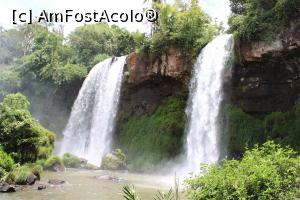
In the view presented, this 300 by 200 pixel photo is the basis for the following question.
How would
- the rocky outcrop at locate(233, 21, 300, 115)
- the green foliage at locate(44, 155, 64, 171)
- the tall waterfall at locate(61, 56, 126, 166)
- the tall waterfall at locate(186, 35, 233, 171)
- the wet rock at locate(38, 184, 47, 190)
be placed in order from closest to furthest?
the wet rock at locate(38, 184, 47, 190), the rocky outcrop at locate(233, 21, 300, 115), the green foliage at locate(44, 155, 64, 171), the tall waterfall at locate(186, 35, 233, 171), the tall waterfall at locate(61, 56, 126, 166)

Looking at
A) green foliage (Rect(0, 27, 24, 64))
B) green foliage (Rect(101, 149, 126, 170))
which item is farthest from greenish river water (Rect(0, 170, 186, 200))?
green foliage (Rect(0, 27, 24, 64))

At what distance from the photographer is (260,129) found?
22219 millimetres

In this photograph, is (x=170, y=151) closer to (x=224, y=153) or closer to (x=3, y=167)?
(x=224, y=153)

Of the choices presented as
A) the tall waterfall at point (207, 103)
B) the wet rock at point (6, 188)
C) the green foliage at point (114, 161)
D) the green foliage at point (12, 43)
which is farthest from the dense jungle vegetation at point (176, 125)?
the green foliage at point (12, 43)

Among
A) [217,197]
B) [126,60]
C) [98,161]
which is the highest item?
[126,60]

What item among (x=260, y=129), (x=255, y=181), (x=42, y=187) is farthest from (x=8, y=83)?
(x=255, y=181)

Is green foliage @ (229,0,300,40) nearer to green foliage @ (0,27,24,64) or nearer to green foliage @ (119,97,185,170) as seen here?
green foliage @ (119,97,185,170)

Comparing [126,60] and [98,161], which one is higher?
[126,60]

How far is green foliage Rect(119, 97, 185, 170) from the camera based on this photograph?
26391 mm

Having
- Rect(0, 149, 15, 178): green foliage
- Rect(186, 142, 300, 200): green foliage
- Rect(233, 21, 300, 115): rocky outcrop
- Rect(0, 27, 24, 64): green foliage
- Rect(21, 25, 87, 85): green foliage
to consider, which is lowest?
Rect(0, 149, 15, 178): green foliage

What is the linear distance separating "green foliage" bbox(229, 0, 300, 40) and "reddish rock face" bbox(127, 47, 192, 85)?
492 centimetres

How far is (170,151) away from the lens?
86.1 feet

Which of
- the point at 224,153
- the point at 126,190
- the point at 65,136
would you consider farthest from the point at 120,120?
the point at 126,190

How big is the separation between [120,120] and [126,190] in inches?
1008
